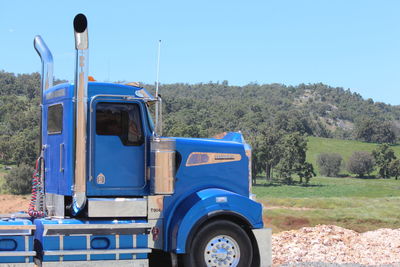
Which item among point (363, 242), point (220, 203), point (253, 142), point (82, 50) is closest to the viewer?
point (82, 50)

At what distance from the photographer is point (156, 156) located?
33.0 ft

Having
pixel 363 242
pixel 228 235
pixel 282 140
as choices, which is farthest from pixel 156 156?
pixel 282 140

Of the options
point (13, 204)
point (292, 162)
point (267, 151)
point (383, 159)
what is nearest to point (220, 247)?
point (13, 204)

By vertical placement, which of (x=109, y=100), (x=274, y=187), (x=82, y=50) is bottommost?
(x=274, y=187)

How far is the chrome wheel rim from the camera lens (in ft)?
33.7

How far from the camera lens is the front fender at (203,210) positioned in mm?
10000

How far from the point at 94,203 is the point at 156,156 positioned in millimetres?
1182

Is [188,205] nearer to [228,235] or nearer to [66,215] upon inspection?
[228,235]

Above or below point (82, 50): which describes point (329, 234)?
below

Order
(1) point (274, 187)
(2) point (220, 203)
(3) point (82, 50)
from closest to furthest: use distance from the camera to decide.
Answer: (3) point (82, 50) < (2) point (220, 203) < (1) point (274, 187)

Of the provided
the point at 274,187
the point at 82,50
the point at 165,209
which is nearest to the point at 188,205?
the point at 165,209

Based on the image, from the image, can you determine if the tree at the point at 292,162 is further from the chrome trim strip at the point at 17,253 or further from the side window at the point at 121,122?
the chrome trim strip at the point at 17,253

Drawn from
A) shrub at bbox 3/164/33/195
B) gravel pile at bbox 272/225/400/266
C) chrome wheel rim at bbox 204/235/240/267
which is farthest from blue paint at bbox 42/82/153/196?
shrub at bbox 3/164/33/195

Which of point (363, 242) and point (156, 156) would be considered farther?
point (363, 242)
